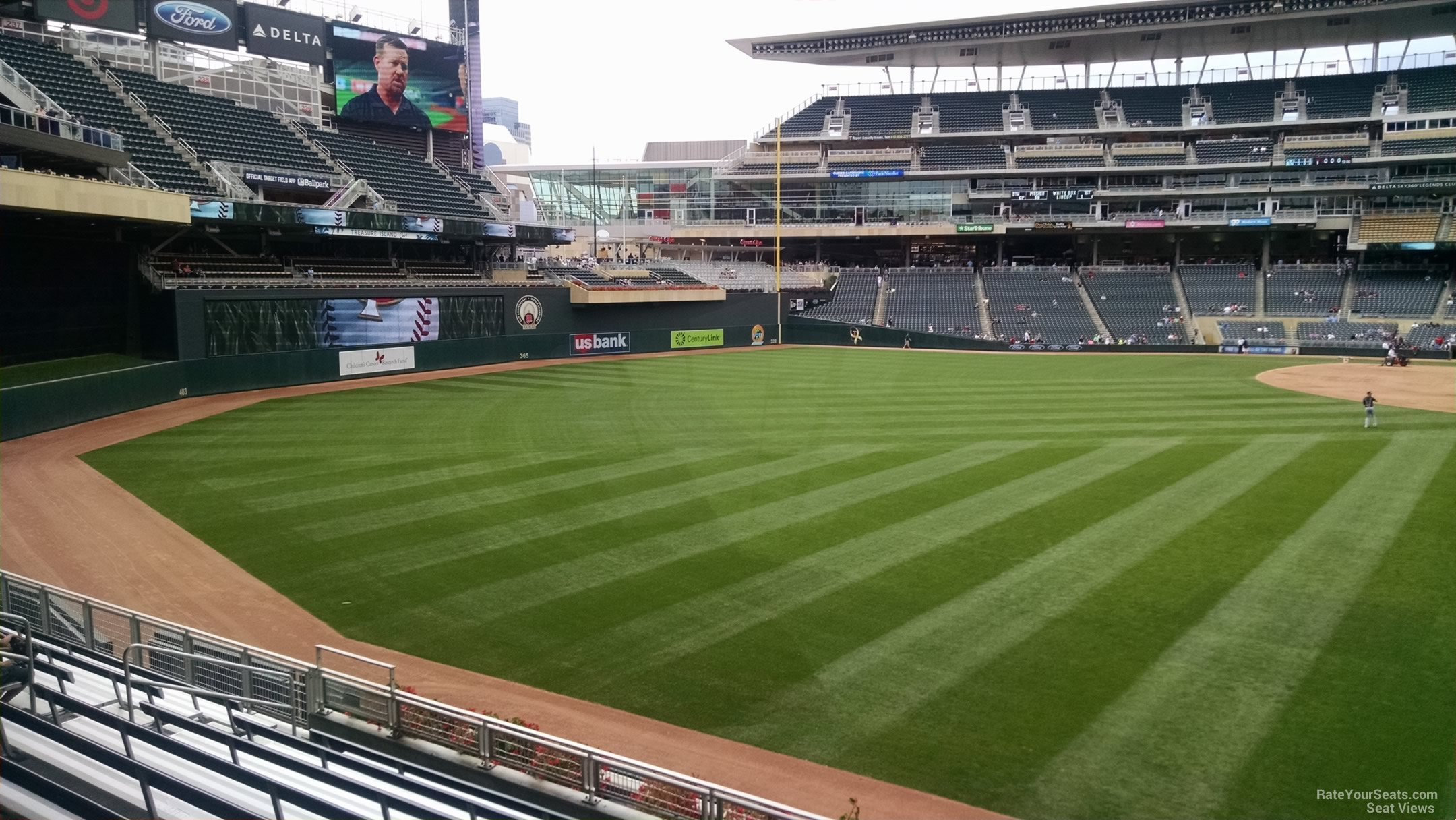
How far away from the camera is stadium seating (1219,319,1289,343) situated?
49875 millimetres

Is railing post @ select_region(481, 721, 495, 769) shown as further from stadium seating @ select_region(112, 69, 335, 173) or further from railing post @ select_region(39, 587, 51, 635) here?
stadium seating @ select_region(112, 69, 335, 173)

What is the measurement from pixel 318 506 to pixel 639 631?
8635 mm

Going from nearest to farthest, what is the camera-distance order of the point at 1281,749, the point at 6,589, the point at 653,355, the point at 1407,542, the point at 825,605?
1. the point at 1281,749
2. the point at 6,589
3. the point at 825,605
4. the point at 1407,542
5. the point at 653,355

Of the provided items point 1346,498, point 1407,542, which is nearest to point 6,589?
point 1407,542

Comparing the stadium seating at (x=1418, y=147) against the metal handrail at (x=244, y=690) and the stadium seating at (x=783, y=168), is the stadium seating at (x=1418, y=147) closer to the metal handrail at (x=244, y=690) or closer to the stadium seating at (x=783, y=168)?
the stadium seating at (x=783, y=168)

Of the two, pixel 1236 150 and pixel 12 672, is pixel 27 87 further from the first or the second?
pixel 1236 150

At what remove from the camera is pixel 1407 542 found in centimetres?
1402

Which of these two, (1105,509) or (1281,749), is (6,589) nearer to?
(1281,749)

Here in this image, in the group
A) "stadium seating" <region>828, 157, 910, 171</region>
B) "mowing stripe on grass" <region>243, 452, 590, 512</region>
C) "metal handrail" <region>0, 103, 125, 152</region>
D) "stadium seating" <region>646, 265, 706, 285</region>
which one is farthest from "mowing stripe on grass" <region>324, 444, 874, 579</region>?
"stadium seating" <region>828, 157, 910, 171</region>

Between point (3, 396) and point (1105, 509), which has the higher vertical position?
point (3, 396)

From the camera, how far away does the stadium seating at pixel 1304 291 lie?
51.7 metres

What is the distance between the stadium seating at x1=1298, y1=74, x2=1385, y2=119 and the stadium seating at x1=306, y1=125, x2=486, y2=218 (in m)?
52.2

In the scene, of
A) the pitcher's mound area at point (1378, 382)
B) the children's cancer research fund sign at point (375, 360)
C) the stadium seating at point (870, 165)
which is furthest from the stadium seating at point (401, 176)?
the pitcher's mound area at point (1378, 382)

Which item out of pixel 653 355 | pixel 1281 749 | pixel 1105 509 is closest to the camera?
pixel 1281 749
